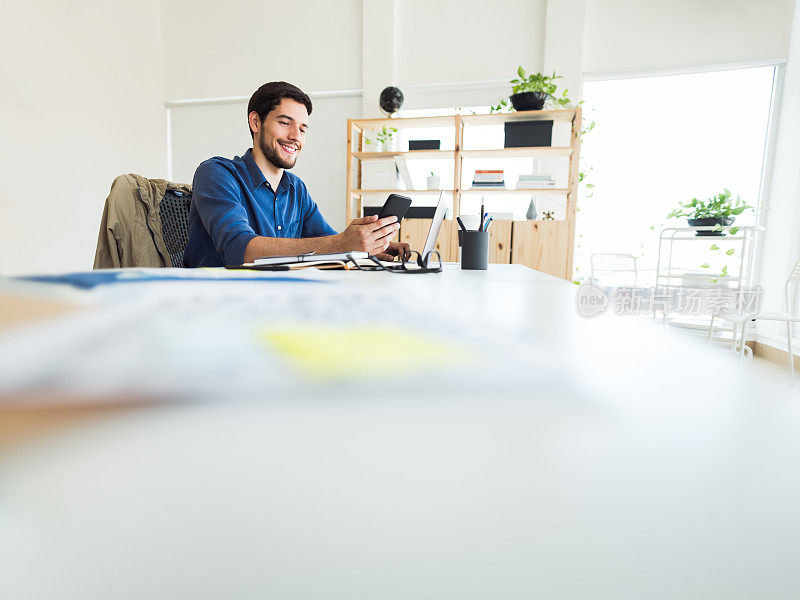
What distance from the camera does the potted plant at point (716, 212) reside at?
3.22 metres

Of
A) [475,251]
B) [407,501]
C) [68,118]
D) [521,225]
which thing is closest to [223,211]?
[475,251]

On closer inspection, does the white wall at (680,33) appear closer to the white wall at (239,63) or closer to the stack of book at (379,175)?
the white wall at (239,63)

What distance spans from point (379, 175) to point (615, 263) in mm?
2154

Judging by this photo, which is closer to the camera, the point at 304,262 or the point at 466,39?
the point at 304,262

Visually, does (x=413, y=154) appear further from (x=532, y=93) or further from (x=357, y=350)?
(x=357, y=350)

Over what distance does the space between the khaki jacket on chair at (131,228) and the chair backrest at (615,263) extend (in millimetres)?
3343

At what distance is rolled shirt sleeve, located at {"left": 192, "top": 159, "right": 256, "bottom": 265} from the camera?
1258 mm

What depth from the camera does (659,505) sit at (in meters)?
0.12

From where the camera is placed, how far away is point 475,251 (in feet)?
4.45

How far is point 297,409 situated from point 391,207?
1.07m

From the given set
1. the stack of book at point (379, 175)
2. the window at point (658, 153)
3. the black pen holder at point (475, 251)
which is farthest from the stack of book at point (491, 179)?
the black pen holder at point (475, 251)

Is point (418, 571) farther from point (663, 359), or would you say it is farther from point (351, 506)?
point (663, 359)

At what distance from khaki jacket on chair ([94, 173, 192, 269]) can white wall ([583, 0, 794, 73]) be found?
358cm

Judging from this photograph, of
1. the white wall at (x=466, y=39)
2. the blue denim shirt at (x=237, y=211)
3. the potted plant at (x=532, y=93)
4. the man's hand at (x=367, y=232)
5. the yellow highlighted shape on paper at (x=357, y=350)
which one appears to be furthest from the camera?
the white wall at (x=466, y=39)
